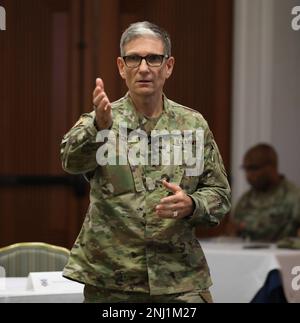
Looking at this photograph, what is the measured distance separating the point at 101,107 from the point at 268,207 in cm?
249

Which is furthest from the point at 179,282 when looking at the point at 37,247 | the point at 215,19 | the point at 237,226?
the point at 215,19

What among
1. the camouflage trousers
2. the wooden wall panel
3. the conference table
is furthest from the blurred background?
the camouflage trousers

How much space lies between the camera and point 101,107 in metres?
1.62

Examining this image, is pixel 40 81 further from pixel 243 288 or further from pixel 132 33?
pixel 132 33

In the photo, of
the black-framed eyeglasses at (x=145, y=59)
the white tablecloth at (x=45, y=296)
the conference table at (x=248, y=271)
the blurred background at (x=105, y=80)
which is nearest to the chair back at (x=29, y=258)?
the white tablecloth at (x=45, y=296)

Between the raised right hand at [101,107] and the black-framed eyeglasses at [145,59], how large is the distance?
0.47 ft

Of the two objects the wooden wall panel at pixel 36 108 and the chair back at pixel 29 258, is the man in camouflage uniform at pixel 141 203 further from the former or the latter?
the wooden wall panel at pixel 36 108

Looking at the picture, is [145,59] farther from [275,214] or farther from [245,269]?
[275,214]

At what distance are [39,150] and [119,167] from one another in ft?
A: 9.58

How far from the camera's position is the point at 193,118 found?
5.96ft

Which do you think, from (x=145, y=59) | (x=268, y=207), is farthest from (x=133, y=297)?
(x=268, y=207)

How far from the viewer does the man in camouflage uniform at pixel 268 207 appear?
3.97 metres

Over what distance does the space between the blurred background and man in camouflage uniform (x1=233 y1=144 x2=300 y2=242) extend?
0.59 metres

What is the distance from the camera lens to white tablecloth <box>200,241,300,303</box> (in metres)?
3.55
